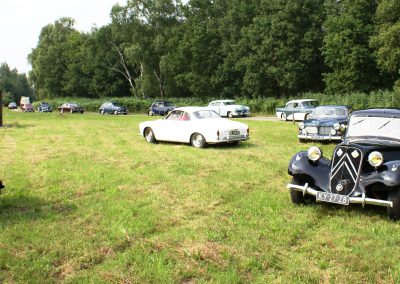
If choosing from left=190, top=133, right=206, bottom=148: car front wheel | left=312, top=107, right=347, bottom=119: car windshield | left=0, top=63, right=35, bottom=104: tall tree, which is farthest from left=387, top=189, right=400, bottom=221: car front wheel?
left=0, top=63, right=35, bottom=104: tall tree

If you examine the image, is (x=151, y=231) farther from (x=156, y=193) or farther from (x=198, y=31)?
(x=198, y=31)

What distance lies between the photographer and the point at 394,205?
6.17m

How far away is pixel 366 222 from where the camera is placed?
20.6 ft

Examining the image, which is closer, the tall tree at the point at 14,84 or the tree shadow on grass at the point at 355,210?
the tree shadow on grass at the point at 355,210

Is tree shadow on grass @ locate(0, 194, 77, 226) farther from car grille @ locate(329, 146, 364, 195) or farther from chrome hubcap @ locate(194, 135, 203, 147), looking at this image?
chrome hubcap @ locate(194, 135, 203, 147)

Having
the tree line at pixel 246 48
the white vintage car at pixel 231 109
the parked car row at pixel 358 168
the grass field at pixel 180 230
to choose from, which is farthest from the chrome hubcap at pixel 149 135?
the tree line at pixel 246 48

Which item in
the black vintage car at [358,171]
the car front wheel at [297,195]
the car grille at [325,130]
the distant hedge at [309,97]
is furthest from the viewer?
the distant hedge at [309,97]

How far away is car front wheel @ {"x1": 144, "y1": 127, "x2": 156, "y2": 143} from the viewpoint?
16.8 m

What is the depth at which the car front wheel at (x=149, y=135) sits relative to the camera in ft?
55.0

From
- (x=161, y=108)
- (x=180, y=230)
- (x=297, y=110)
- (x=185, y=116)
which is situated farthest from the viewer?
(x=161, y=108)

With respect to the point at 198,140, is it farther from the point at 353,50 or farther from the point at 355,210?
the point at 353,50

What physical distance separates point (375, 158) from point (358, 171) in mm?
323

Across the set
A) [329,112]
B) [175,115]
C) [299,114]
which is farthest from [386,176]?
[299,114]

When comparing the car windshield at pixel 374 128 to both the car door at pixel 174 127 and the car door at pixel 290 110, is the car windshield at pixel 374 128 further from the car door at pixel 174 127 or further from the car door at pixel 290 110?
the car door at pixel 290 110
